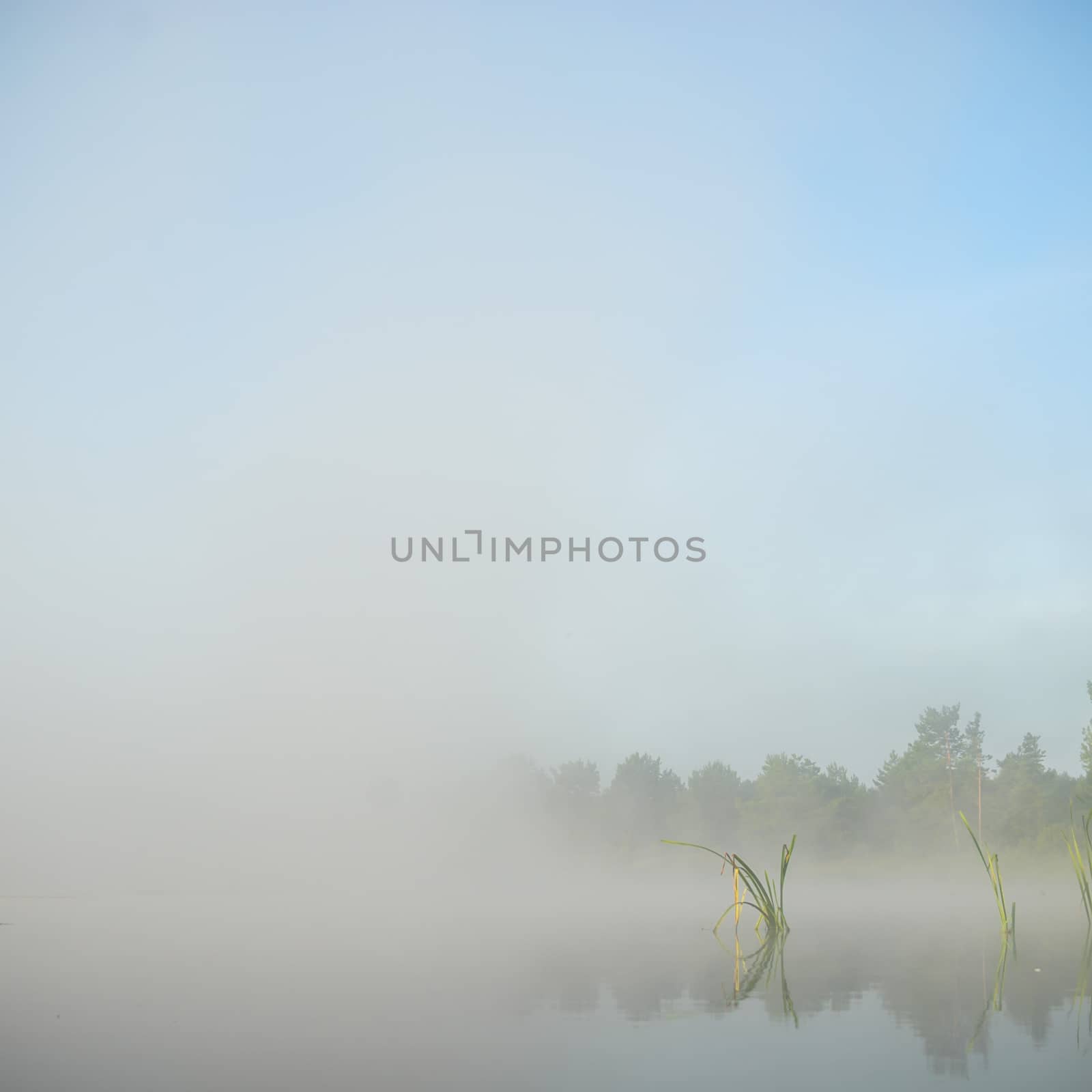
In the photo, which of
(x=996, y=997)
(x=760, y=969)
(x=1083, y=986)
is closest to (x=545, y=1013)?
(x=760, y=969)

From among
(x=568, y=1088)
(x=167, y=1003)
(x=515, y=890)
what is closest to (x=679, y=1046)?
(x=568, y=1088)

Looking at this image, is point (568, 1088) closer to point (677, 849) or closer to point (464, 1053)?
point (464, 1053)

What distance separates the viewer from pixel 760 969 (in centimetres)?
693

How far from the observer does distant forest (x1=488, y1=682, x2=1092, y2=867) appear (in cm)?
3691

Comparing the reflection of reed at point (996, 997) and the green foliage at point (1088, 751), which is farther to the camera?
the green foliage at point (1088, 751)

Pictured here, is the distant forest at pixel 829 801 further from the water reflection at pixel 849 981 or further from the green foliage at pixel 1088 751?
the water reflection at pixel 849 981

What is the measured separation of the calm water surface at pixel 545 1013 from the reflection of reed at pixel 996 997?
21 mm

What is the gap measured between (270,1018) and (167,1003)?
86 centimetres

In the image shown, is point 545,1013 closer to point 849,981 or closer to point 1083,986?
point 849,981

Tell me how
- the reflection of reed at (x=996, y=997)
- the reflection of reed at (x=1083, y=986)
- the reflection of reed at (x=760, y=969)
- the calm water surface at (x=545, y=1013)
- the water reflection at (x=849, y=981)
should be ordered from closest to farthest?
1. the calm water surface at (x=545, y=1013)
2. the reflection of reed at (x=996, y=997)
3. the reflection of reed at (x=1083, y=986)
4. the water reflection at (x=849, y=981)
5. the reflection of reed at (x=760, y=969)

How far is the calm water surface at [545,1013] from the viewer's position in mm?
3898

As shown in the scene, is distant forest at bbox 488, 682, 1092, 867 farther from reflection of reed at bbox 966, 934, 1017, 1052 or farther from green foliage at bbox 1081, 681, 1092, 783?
reflection of reed at bbox 966, 934, 1017, 1052

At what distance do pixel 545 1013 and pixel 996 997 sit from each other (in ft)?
8.05

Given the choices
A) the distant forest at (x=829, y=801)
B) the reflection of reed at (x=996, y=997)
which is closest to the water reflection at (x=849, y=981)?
the reflection of reed at (x=996, y=997)
